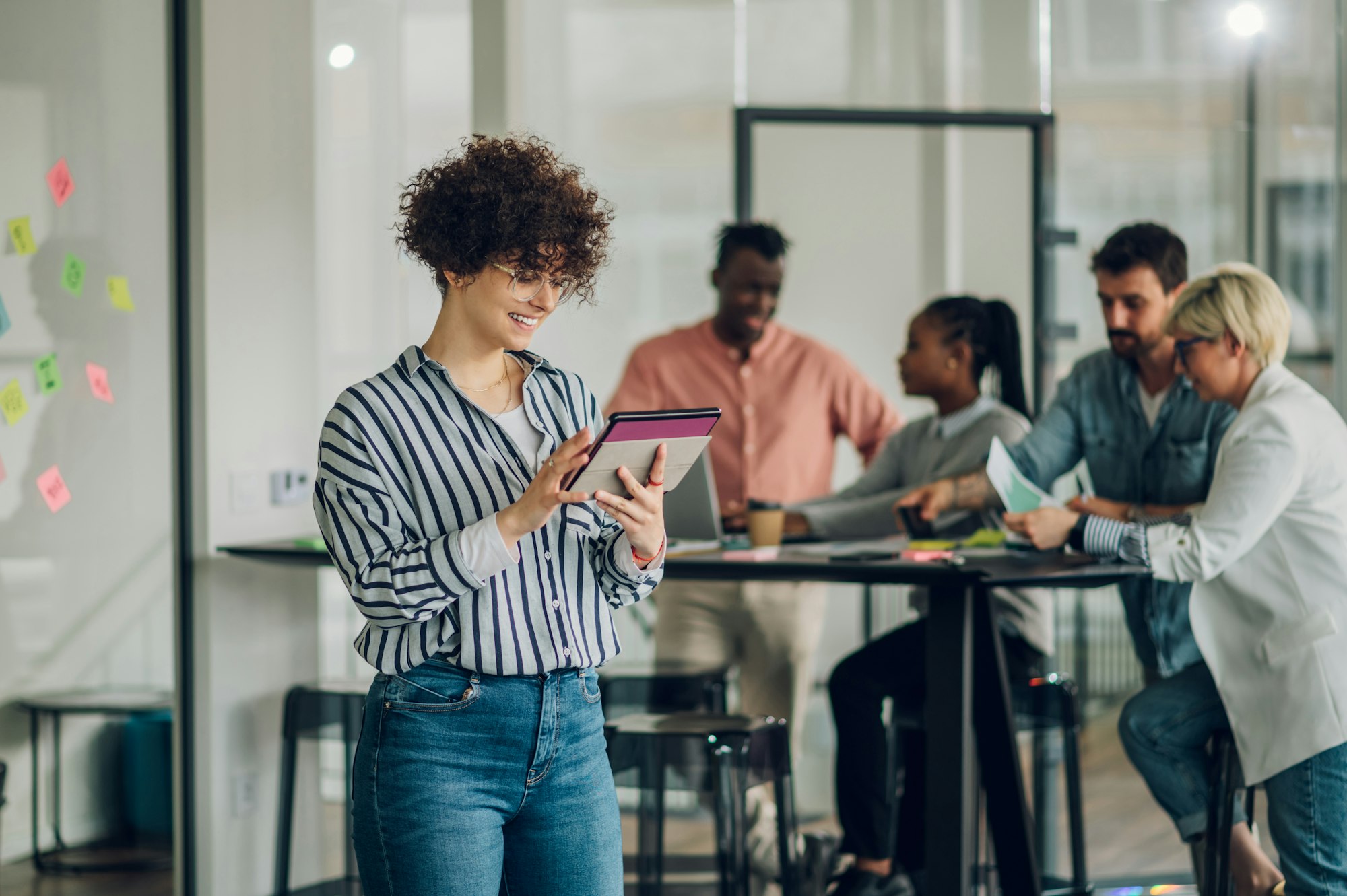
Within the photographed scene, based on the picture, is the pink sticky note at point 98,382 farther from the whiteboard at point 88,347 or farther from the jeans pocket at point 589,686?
the jeans pocket at point 589,686

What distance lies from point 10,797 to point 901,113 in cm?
292

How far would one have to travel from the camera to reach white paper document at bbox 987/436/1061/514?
2.71 m

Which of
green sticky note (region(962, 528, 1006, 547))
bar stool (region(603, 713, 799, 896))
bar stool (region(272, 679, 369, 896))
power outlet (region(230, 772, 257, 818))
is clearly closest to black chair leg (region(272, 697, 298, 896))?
bar stool (region(272, 679, 369, 896))

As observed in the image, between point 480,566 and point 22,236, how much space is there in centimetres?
162

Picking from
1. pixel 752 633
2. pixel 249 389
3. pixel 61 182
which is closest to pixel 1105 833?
pixel 752 633

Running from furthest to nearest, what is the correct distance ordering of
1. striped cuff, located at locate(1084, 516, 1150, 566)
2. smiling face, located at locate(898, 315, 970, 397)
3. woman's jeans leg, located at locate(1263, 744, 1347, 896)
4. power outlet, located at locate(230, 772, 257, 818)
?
smiling face, located at locate(898, 315, 970, 397), power outlet, located at locate(230, 772, 257, 818), striped cuff, located at locate(1084, 516, 1150, 566), woman's jeans leg, located at locate(1263, 744, 1347, 896)

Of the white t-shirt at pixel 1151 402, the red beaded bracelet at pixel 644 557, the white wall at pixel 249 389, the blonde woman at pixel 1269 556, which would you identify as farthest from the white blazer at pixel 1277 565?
the white wall at pixel 249 389

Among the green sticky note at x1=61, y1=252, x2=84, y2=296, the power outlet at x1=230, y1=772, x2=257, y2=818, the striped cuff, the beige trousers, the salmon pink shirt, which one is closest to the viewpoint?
the striped cuff

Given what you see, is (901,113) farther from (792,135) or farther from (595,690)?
(595,690)

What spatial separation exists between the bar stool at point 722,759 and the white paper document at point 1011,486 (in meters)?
0.62

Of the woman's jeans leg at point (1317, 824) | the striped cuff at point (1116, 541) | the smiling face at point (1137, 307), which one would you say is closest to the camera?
the woman's jeans leg at point (1317, 824)

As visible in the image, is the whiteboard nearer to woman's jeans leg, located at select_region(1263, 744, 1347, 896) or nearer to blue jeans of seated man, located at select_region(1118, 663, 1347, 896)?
blue jeans of seated man, located at select_region(1118, 663, 1347, 896)

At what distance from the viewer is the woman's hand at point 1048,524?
9.00 ft

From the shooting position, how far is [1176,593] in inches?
116
